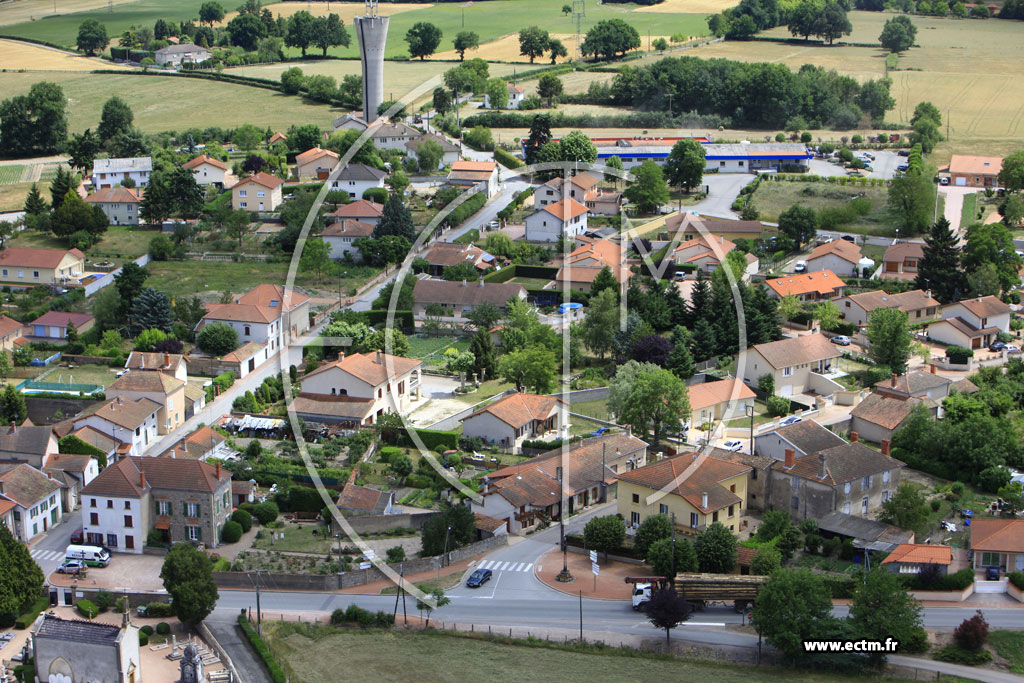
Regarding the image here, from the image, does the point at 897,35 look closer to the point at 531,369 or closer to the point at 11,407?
the point at 531,369

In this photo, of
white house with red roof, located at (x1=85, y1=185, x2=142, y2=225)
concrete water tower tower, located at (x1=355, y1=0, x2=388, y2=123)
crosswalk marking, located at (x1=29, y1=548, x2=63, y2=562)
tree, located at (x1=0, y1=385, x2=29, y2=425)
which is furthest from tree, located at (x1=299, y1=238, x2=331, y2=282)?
crosswalk marking, located at (x1=29, y1=548, x2=63, y2=562)

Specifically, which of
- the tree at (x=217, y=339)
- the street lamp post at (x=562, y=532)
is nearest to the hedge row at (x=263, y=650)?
the street lamp post at (x=562, y=532)

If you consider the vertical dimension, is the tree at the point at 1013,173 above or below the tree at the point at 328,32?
below

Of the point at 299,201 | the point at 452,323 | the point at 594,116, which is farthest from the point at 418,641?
the point at 594,116

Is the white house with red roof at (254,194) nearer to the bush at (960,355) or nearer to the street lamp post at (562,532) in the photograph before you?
the street lamp post at (562,532)

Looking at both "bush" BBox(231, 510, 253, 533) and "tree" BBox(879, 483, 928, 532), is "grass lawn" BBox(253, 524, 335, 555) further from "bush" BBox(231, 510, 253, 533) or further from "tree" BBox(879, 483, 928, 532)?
"tree" BBox(879, 483, 928, 532)

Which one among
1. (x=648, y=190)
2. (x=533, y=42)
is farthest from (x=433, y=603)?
(x=533, y=42)
